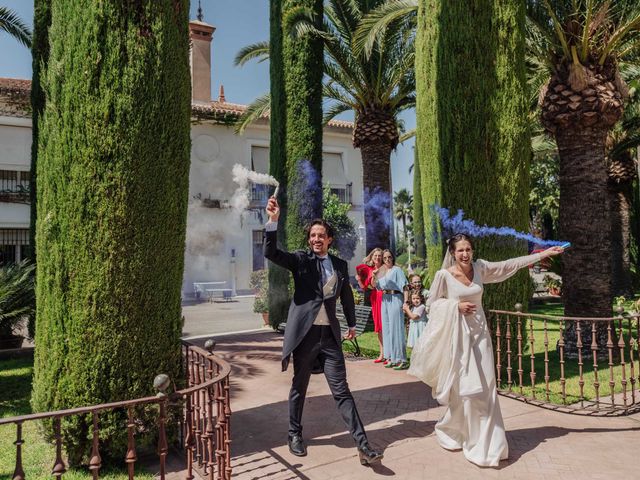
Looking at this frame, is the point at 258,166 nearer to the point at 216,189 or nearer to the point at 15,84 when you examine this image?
the point at 216,189

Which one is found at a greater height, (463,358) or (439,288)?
(439,288)

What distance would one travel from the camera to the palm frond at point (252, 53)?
16.0m

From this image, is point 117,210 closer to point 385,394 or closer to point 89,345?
point 89,345

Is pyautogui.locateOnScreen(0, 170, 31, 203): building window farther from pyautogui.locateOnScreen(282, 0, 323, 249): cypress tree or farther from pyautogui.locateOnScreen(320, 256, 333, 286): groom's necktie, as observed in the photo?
pyautogui.locateOnScreen(320, 256, 333, 286): groom's necktie

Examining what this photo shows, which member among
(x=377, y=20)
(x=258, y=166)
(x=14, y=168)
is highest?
(x=377, y=20)

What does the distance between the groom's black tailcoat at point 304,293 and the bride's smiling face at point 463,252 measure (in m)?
0.99

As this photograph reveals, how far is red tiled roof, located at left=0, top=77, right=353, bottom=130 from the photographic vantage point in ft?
70.3

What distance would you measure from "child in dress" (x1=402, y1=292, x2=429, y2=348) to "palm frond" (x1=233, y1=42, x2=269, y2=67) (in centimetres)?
1123

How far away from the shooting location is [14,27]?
48.7 ft

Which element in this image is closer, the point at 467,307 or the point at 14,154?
the point at 467,307

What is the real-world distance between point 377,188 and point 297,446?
10859 mm

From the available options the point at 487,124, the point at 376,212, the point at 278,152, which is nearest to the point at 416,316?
the point at 487,124

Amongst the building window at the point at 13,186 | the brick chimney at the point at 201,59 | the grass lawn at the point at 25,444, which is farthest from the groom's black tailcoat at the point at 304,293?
the brick chimney at the point at 201,59

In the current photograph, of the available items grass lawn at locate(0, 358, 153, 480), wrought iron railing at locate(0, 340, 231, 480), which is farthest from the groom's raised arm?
grass lawn at locate(0, 358, 153, 480)
